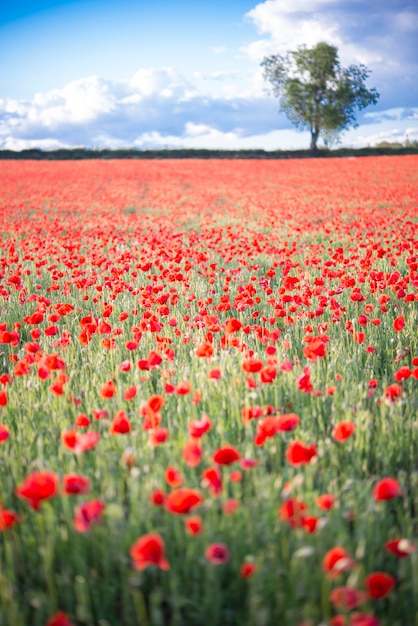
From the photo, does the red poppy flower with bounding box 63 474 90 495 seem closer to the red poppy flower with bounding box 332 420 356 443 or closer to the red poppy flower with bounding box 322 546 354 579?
the red poppy flower with bounding box 322 546 354 579

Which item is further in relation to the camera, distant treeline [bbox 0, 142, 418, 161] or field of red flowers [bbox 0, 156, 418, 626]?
distant treeline [bbox 0, 142, 418, 161]

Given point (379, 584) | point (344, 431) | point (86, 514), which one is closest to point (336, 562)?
point (379, 584)

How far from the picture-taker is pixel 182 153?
4562 centimetres

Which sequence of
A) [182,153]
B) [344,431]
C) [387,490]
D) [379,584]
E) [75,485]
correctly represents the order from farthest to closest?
[182,153], [344,431], [75,485], [387,490], [379,584]

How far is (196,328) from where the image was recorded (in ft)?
14.6

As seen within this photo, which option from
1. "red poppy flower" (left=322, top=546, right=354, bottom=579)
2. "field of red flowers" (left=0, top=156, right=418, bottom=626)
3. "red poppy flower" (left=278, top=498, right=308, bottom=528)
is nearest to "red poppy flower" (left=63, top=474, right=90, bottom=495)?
"field of red flowers" (left=0, top=156, right=418, bottom=626)

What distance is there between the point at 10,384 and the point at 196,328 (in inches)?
65.9

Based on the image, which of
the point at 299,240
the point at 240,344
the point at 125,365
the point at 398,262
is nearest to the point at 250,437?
the point at 125,365

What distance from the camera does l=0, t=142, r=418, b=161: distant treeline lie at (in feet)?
142

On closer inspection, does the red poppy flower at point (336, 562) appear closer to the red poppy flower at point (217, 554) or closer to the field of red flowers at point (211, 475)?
the field of red flowers at point (211, 475)

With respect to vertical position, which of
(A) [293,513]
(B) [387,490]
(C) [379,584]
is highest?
(B) [387,490]

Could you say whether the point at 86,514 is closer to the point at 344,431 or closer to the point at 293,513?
the point at 293,513

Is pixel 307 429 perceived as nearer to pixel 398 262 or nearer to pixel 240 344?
pixel 240 344

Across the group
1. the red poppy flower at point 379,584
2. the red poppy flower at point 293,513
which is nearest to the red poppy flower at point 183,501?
the red poppy flower at point 293,513
